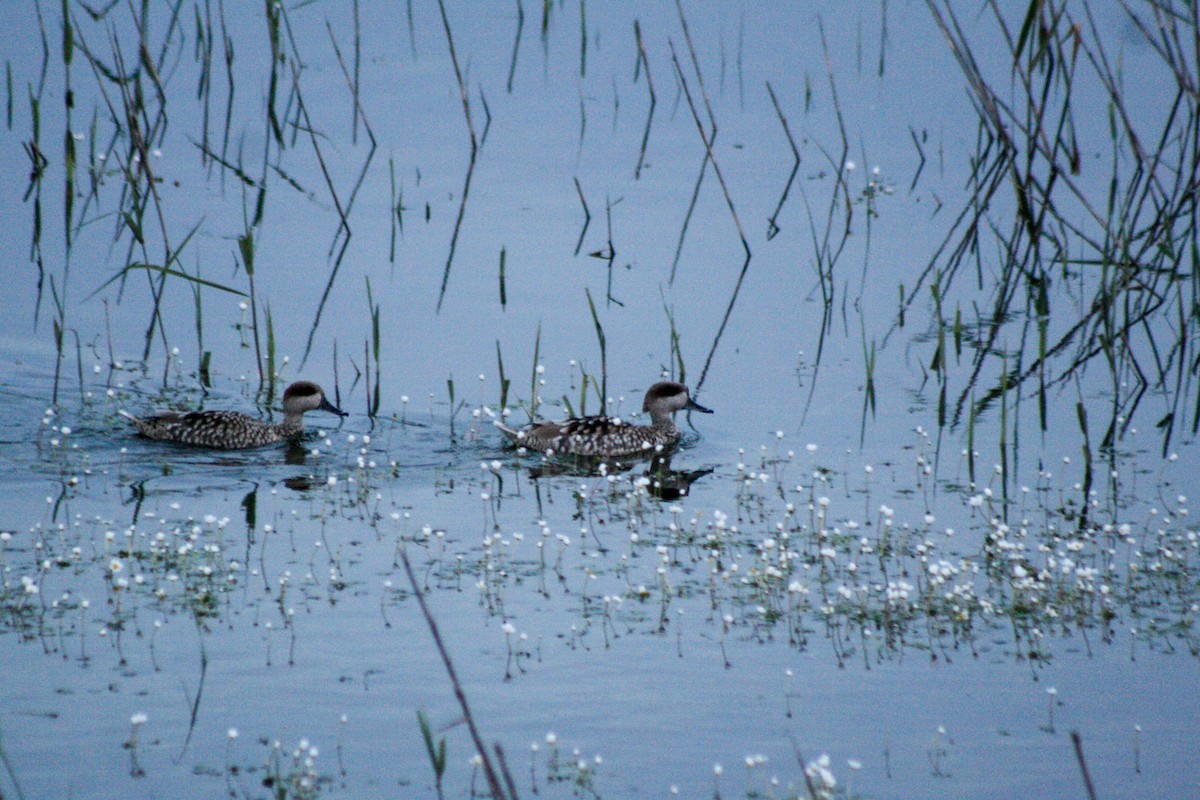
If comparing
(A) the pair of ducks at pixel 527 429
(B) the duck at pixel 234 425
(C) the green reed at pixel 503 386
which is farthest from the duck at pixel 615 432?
(B) the duck at pixel 234 425

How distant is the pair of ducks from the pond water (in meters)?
0.21

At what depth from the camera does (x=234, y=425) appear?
13.4m

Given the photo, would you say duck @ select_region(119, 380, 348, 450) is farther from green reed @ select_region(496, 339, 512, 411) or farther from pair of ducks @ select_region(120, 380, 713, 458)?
green reed @ select_region(496, 339, 512, 411)

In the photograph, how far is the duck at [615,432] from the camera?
44.1ft

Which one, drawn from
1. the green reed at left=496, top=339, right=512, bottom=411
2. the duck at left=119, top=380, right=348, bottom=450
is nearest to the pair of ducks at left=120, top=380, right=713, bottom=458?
the duck at left=119, top=380, right=348, bottom=450

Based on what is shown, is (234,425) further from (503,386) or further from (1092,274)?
(1092,274)

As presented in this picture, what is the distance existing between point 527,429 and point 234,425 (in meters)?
2.39

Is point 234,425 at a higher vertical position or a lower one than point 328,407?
lower

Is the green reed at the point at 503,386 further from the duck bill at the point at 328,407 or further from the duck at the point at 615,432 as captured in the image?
the duck bill at the point at 328,407

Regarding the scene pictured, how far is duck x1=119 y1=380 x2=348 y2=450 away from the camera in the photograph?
13281 millimetres

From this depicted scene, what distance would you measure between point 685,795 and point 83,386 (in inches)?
325

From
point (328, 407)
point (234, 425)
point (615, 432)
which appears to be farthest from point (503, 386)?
point (234, 425)

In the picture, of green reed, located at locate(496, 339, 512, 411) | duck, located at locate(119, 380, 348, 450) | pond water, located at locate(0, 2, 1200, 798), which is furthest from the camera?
green reed, located at locate(496, 339, 512, 411)

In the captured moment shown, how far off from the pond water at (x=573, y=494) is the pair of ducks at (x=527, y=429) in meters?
0.21
